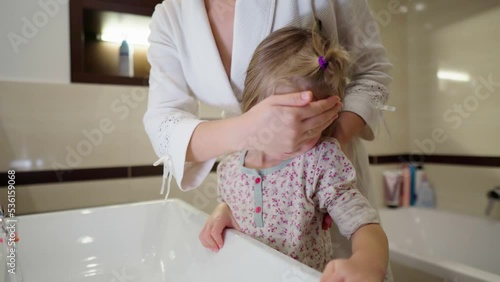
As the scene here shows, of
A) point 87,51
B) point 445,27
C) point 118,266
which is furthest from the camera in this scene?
point 445,27

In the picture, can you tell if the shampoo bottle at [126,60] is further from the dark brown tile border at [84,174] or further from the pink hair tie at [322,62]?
the pink hair tie at [322,62]

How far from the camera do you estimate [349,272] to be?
40 centimetres

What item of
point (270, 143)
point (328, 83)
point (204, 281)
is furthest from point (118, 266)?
point (328, 83)

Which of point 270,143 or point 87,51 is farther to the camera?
point 87,51

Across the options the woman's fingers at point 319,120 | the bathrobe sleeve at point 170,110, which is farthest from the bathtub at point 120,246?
the woman's fingers at point 319,120

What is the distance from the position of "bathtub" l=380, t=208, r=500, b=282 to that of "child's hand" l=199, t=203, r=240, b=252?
100 centimetres

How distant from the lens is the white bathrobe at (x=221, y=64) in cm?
66

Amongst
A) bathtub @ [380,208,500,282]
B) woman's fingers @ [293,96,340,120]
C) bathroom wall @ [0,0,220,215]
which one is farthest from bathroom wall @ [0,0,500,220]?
woman's fingers @ [293,96,340,120]

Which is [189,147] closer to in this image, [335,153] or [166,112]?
[166,112]

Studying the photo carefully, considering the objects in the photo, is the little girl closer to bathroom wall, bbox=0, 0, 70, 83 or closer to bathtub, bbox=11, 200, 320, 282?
bathtub, bbox=11, 200, 320, 282

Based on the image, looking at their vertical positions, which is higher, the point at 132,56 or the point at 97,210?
the point at 132,56

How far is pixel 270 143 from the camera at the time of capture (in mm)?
531

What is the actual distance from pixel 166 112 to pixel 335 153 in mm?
340

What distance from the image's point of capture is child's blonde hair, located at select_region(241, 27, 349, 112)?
0.56m
